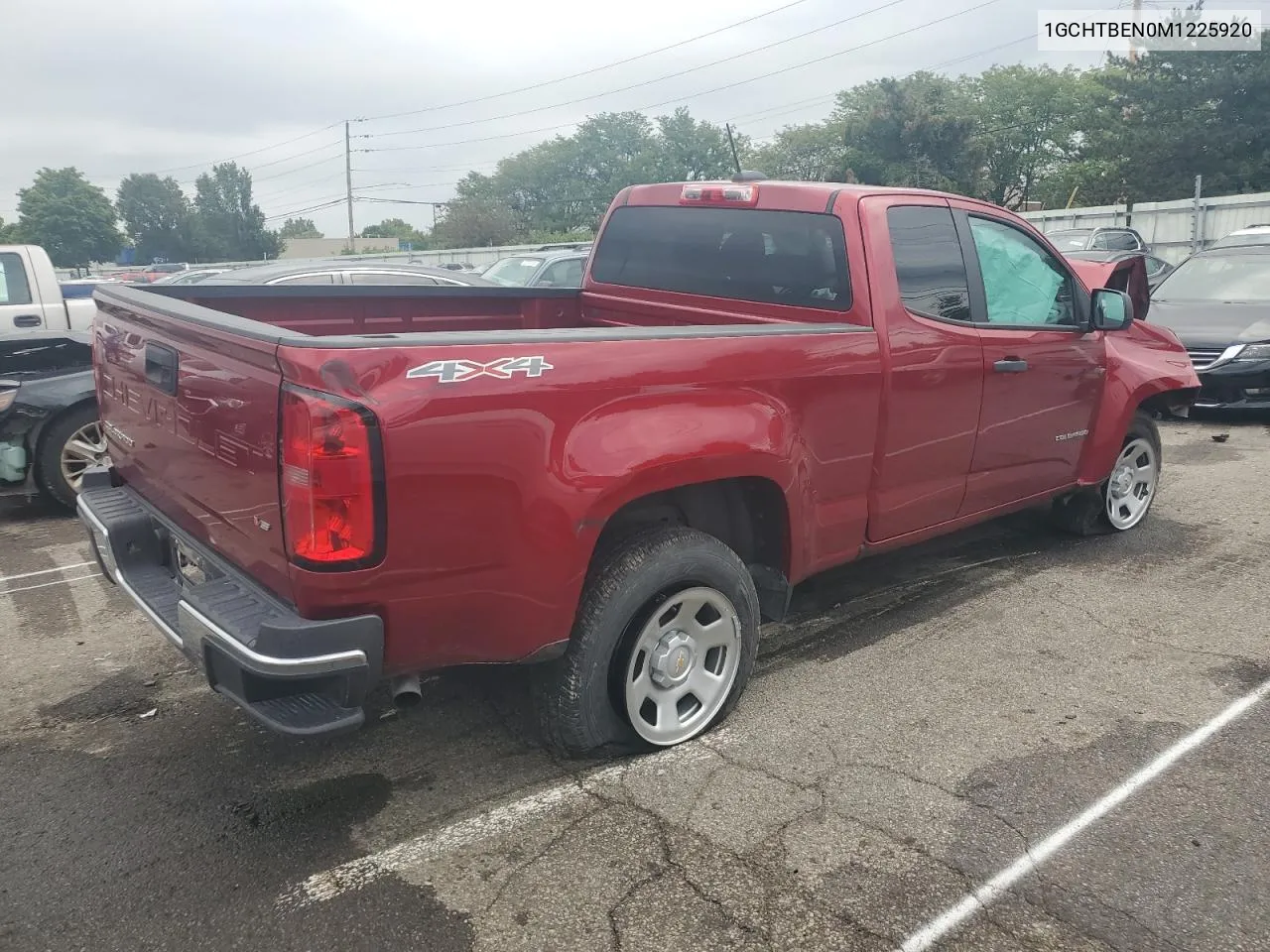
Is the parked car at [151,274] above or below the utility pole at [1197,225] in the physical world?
below

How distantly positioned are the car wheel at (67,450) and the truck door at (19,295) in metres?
3.48

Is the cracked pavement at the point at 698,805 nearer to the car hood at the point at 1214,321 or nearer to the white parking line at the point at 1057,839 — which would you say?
the white parking line at the point at 1057,839

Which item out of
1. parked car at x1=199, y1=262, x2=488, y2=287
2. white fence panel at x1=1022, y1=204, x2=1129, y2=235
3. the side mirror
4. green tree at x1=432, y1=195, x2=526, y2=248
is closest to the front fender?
the side mirror

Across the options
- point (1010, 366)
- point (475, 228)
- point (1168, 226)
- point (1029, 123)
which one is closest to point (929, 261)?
point (1010, 366)

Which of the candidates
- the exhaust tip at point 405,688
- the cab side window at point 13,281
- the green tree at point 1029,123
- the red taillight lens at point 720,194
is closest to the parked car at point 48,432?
the cab side window at point 13,281

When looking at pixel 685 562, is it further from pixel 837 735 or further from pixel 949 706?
pixel 949 706

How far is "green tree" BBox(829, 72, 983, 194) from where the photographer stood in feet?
140

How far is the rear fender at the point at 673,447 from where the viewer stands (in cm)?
279

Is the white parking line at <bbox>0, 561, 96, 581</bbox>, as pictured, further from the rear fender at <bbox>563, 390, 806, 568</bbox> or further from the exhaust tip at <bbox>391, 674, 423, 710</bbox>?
the rear fender at <bbox>563, 390, 806, 568</bbox>

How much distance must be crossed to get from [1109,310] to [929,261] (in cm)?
135

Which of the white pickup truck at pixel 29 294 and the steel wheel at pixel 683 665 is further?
the white pickup truck at pixel 29 294

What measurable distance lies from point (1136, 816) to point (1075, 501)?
2.93 meters

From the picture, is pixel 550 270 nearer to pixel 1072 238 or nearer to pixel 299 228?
pixel 1072 238

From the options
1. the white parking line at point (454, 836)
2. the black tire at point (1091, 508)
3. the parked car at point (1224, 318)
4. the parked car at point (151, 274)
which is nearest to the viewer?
the white parking line at point (454, 836)
